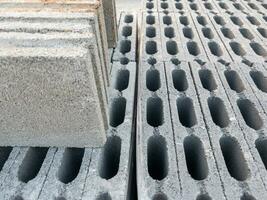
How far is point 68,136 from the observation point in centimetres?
148

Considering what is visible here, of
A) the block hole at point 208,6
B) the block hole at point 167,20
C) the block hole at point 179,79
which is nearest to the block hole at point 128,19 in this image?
the block hole at point 167,20

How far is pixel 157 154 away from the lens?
1575mm

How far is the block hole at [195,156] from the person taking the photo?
1.49m

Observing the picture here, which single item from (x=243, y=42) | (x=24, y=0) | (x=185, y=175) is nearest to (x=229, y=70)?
(x=243, y=42)

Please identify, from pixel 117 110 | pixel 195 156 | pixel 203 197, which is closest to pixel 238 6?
pixel 117 110

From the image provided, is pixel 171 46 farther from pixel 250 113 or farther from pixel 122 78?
pixel 250 113

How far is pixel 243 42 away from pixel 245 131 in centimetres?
106

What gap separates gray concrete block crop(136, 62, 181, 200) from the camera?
1308 millimetres

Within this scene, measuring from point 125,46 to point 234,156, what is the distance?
1.28 metres

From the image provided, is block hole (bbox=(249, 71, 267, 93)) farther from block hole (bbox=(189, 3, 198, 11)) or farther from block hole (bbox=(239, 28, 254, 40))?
block hole (bbox=(189, 3, 198, 11))

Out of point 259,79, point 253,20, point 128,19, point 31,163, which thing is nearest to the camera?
point 31,163

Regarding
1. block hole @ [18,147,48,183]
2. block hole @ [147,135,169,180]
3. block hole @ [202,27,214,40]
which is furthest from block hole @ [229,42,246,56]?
block hole @ [18,147,48,183]

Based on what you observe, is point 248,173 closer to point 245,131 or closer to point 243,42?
point 245,131

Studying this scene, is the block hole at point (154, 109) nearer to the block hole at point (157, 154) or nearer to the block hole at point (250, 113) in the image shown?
the block hole at point (157, 154)
